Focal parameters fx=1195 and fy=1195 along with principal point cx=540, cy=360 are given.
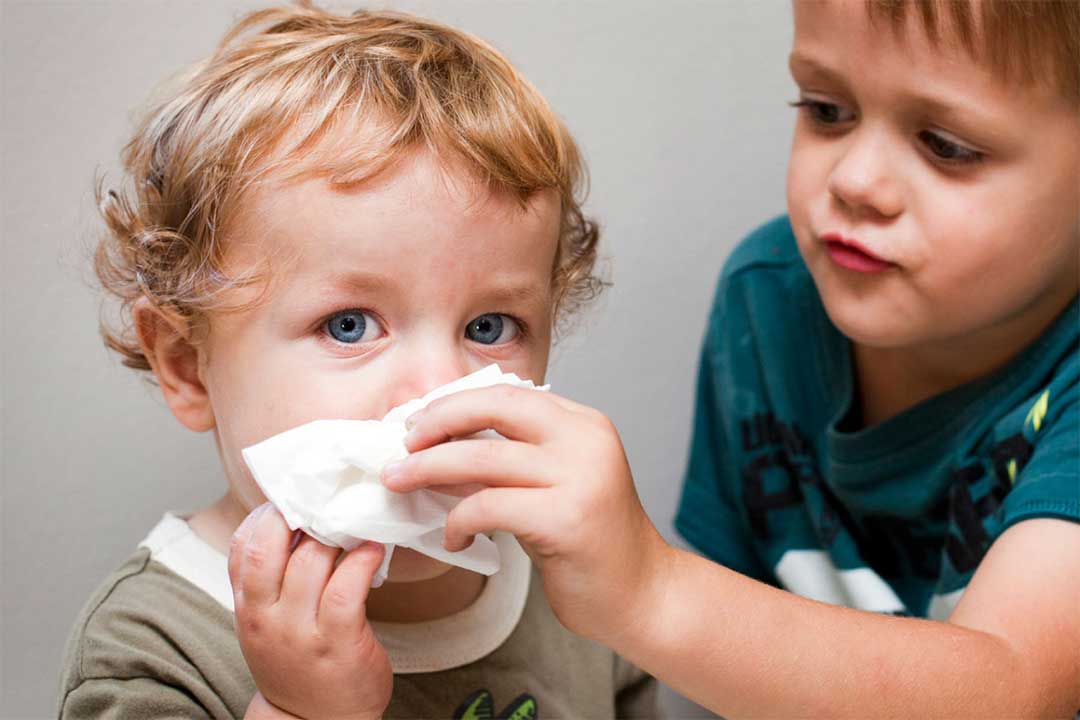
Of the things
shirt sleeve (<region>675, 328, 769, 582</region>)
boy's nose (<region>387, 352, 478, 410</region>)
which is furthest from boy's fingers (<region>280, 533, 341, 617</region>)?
shirt sleeve (<region>675, 328, 769, 582</region>)

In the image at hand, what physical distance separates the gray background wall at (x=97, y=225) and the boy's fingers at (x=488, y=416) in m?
0.52

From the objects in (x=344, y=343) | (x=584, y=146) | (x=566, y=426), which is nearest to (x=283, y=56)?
(x=344, y=343)

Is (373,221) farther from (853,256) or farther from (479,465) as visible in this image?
(853,256)

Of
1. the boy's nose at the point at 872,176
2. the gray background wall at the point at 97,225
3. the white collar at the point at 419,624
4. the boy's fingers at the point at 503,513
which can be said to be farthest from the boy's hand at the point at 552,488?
the gray background wall at the point at 97,225

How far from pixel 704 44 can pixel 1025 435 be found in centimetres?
54

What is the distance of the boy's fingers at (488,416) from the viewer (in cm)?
68

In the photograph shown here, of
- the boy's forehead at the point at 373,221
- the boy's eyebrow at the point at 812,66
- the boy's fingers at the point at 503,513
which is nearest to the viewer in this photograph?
the boy's fingers at the point at 503,513

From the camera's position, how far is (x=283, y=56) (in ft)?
2.77

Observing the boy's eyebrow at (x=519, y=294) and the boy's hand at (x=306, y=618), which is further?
the boy's eyebrow at (x=519, y=294)

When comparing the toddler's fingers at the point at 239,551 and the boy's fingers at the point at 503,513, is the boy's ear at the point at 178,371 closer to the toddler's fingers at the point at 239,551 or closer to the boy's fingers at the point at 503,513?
the toddler's fingers at the point at 239,551

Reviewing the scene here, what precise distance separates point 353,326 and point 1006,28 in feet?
1.81

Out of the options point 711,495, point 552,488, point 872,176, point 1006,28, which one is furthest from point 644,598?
point 711,495

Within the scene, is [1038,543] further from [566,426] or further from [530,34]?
[530,34]

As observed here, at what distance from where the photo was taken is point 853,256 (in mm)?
1032
